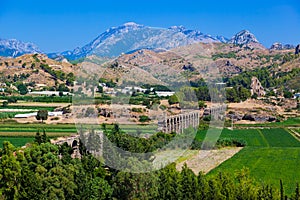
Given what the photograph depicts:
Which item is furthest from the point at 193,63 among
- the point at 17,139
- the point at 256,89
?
the point at 256,89

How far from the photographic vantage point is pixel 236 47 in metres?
84.0

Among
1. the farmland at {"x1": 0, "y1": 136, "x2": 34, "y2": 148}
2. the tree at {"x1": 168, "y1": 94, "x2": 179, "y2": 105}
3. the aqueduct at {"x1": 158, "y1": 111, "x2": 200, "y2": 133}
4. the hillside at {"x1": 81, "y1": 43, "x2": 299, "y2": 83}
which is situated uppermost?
the hillside at {"x1": 81, "y1": 43, "x2": 299, "y2": 83}

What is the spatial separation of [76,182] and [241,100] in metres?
29.0

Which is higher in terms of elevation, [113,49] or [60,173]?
[113,49]

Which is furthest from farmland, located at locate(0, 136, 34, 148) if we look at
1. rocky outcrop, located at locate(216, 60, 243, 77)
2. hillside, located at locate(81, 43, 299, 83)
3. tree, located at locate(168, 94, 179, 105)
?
rocky outcrop, located at locate(216, 60, 243, 77)

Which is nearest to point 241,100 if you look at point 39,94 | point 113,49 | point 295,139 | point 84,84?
point 295,139

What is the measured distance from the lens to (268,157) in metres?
18.8

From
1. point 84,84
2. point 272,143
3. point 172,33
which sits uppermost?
point 172,33

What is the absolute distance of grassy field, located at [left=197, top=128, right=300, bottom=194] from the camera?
15016mm

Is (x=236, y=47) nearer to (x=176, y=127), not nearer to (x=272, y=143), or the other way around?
(x=272, y=143)

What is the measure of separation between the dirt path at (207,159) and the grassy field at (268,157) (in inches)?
10.6

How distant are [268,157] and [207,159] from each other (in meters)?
3.03

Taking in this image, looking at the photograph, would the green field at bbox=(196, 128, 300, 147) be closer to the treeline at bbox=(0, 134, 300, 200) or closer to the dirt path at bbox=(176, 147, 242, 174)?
the dirt path at bbox=(176, 147, 242, 174)

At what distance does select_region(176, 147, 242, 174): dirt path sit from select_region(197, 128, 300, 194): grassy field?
0.88 ft
